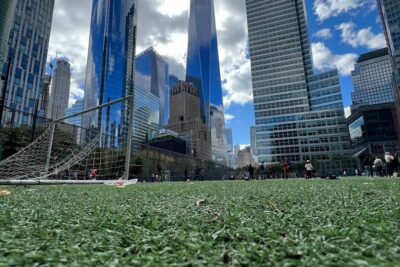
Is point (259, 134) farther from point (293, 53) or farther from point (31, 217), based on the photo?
point (31, 217)

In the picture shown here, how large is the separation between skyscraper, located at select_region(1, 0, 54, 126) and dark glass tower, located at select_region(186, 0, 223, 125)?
86.6 metres

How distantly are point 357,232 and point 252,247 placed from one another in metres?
0.57

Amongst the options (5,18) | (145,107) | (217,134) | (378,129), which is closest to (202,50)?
(145,107)

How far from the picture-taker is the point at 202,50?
152125mm

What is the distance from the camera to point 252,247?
1.07 m

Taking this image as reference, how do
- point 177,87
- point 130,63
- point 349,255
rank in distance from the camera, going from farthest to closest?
point 177,87, point 130,63, point 349,255

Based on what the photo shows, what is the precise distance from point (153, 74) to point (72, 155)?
15400 cm

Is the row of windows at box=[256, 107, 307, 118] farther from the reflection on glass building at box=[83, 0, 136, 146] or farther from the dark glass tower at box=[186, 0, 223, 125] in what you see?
the dark glass tower at box=[186, 0, 223, 125]

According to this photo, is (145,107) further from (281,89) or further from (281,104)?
(281,104)

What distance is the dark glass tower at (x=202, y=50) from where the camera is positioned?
152 metres

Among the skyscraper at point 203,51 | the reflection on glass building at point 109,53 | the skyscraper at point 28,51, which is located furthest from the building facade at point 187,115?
the skyscraper at point 28,51

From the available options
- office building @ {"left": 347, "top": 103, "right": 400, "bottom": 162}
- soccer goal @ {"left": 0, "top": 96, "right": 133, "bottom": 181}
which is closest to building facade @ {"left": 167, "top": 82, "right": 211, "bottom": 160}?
office building @ {"left": 347, "top": 103, "right": 400, "bottom": 162}

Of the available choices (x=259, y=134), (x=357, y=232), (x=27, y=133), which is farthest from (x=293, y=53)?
(x=357, y=232)

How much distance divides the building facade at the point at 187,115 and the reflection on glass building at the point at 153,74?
Result: 44.5 ft
